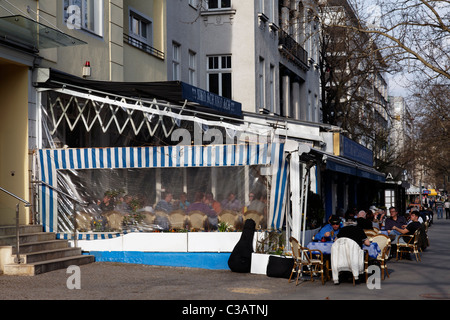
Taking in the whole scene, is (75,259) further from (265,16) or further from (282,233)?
(265,16)

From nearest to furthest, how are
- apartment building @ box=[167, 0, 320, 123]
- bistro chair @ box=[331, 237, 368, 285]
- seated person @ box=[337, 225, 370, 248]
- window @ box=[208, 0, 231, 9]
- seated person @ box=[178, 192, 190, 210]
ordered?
bistro chair @ box=[331, 237, 368, 285]
seated person @ box=[337, 225, 370, 248]
seated person @ box=[178, 192, 190, 210]
apartment building @ box=[167, 0, 320, 123]
window @ box=[208, 0, 231, 9]

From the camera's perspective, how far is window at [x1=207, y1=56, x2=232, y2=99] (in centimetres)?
2714

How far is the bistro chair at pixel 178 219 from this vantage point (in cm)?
1557

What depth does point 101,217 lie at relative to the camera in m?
15.8

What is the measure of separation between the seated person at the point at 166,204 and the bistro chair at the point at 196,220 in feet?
1.66

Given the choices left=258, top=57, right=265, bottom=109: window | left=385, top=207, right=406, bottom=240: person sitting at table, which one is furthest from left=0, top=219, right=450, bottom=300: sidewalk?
left=258, top=57, right=265, bottom=109: window

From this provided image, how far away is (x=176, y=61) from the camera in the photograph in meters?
23.8

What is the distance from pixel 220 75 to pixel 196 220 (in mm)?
12592

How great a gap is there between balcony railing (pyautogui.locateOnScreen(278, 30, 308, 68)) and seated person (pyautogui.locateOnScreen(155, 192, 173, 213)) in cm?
1338

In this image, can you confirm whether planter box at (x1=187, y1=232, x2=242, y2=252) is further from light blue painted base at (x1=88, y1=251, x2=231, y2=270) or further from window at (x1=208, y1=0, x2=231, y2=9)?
window at (x1=208, y1=0, x2=231, y2=9)

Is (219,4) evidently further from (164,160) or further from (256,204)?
(256,204)

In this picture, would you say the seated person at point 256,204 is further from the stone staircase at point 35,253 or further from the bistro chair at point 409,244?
the bistro chair at point 409,244

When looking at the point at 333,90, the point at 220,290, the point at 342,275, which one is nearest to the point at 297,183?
the point at 342,275

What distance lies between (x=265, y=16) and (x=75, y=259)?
1672cm
